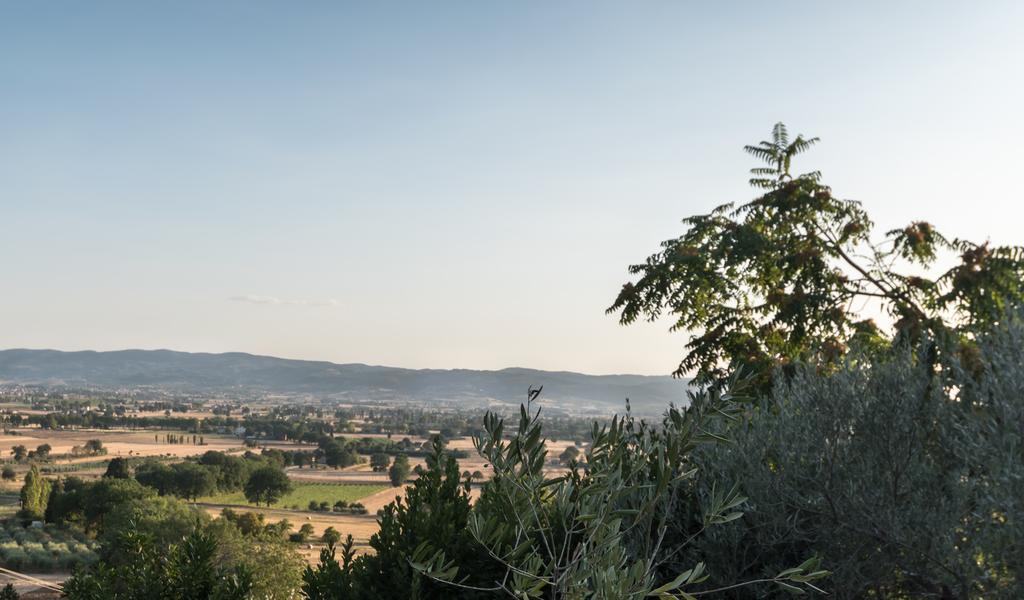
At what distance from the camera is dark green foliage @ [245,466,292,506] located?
9988 centimetres

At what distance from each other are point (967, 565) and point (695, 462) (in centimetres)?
282

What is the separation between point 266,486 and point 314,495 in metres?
6.29

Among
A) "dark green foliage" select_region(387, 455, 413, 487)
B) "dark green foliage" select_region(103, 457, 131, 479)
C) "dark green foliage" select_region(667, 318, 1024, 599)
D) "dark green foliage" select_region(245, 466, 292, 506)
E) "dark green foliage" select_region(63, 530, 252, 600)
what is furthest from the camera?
"dark green foliage" select_region(387, 455, 413, 487)

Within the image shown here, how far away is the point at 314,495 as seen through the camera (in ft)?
339

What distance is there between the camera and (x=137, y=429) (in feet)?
573

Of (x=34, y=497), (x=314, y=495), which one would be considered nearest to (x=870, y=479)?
(x=34, y=497)

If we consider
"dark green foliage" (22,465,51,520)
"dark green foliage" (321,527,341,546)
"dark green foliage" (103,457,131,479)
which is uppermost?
"dark green foliage" (321,527,341,546)

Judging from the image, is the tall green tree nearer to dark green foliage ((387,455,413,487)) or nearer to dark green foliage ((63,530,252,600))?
dark green foliage ((63,530,252,600))

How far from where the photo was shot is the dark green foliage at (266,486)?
99.9 meters

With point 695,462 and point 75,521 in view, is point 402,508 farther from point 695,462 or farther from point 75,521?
point 75,521

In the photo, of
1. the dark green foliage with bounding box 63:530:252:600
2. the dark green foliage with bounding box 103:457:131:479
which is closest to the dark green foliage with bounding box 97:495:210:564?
the dark green foliage with bounding box 103:457:131:479

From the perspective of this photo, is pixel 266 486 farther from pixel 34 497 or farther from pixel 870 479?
pixel 870 479

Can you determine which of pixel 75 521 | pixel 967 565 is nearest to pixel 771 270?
pixel 967 565

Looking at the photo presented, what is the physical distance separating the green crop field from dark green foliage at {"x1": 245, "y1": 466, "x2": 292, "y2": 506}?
3.55 feet
